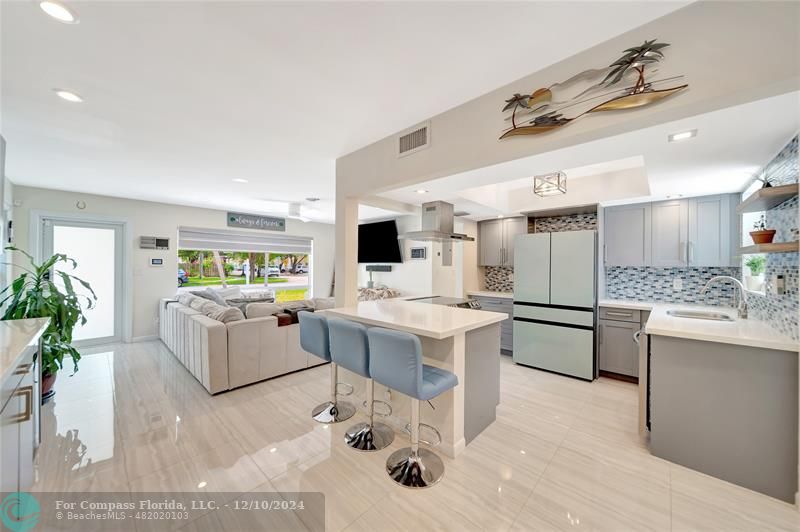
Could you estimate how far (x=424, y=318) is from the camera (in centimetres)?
244

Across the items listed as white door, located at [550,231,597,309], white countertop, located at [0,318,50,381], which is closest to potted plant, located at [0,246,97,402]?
white countertop, located at [0,318,50,381]

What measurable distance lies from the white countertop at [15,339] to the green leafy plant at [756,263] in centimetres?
481

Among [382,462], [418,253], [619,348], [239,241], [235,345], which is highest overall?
[239,241]

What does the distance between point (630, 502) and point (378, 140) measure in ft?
9.96

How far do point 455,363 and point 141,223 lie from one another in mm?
6001

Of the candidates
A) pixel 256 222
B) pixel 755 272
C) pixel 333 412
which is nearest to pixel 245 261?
pixel 256 222

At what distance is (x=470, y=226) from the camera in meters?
5.25

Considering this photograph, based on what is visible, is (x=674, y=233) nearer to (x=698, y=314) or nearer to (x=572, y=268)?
(x=698, y=314)

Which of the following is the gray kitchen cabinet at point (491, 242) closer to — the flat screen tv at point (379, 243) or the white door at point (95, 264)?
the flat screen tv at point (379, 243)

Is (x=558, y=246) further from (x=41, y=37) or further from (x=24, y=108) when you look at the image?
(x=24, y=108)

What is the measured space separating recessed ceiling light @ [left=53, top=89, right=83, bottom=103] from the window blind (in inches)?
165

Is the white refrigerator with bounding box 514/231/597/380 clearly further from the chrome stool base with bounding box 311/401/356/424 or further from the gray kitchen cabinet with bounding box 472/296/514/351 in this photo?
the chrome stool base with bounding box 311/401/356/424

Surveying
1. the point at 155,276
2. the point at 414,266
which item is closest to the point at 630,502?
the point at 414,266

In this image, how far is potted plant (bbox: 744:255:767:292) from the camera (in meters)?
2.62
